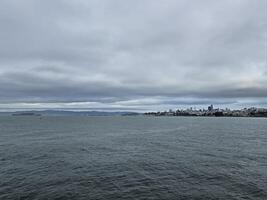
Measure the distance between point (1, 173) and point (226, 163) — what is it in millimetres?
31787

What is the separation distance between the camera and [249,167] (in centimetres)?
3756

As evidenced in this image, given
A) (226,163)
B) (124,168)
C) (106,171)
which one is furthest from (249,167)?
(106,171)

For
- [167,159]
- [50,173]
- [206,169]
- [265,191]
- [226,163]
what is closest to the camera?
[265,191]

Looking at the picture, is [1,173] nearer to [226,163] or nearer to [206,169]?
Answer: [206,169]

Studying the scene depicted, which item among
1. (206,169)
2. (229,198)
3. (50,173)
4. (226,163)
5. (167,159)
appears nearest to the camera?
(229,198)

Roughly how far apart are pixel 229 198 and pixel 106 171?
1605cm

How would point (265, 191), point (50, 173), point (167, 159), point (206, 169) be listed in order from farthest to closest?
point (167, 159) < point (206, 169) < point (50, 173) < point (265, 191)

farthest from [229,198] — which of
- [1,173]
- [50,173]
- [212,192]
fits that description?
[1,173]

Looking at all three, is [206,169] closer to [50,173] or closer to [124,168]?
[124,168]

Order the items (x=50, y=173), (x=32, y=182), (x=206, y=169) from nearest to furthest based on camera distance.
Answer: (x=32, y=182) → (x=50, y=173) → (x=206, y=169)

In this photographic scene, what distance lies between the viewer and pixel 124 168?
36469 mm

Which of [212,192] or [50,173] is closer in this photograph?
[212,192]

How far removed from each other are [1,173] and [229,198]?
2753 centimetres

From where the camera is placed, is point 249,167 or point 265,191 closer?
point 265,191
